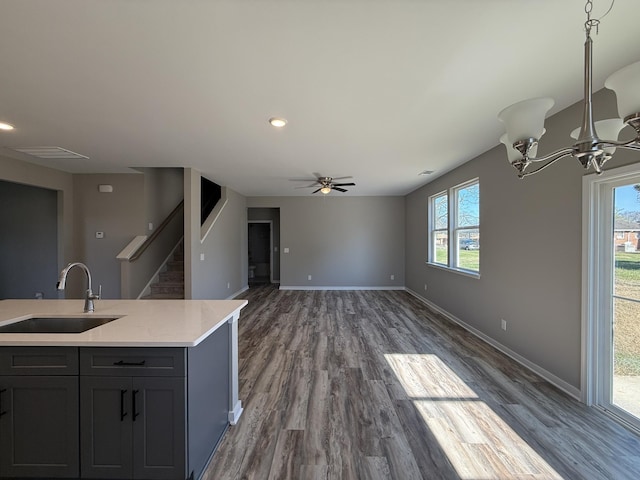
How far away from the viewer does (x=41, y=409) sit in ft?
4.94

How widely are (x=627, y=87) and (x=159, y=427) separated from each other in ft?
8.04

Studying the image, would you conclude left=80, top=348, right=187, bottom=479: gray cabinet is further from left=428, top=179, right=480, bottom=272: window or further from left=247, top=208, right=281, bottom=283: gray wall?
left=247, top=208, right=281, bottom=283: gray wall

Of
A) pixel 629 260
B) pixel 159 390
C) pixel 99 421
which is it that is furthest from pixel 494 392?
pixel 99 421

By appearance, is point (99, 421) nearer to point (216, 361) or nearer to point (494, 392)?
point (216, 361)

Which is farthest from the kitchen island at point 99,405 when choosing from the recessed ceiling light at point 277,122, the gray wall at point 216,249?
the gray wall at point 216,249

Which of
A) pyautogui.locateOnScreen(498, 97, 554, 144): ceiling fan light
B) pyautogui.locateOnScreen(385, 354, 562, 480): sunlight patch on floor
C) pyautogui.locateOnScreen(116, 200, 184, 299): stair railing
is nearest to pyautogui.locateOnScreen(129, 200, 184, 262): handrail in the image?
pyautogui.locateOnScreen(116, 200, 184, 299): stair railing

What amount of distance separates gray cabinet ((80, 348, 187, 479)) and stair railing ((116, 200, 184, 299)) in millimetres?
3540

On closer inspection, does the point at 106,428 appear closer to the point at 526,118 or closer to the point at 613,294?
the point at 526,118

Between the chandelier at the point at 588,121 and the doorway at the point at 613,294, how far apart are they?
127 cm

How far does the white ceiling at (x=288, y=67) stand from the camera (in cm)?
142

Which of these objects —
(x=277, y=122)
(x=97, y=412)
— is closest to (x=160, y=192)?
(x=277, y=122)

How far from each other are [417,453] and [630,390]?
68.7 inches

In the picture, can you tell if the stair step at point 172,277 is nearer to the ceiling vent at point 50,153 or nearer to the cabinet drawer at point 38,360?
the ceiling vent at point 50,153

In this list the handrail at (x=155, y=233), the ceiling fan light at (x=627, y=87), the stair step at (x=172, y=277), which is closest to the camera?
the ceiling fan light at (x=627, y=87)
